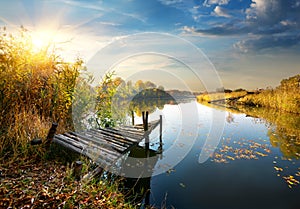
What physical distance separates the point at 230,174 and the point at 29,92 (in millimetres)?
5527

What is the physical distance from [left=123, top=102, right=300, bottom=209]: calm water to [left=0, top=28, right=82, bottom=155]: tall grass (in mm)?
2882

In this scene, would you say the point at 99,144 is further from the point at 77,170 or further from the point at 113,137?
the point at 77,170

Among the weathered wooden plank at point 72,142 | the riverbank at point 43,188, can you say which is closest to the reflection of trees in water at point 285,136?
the weathered wooden plank at point 72,142

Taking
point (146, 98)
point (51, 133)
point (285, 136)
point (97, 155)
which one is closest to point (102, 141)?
point (97, 155)

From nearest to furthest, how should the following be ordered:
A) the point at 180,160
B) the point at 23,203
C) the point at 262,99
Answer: the point at 23,203
the point at 180,160
the point at 262,99

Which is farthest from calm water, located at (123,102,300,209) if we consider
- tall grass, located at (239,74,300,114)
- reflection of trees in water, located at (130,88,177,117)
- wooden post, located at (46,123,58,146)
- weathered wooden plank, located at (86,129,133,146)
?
tall grass, located at (239,74,300,114)

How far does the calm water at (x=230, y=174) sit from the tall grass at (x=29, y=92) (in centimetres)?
288

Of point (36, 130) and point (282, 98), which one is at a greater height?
point (282, 98)

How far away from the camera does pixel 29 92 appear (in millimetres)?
4516

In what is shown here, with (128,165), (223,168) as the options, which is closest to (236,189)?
(223,168)

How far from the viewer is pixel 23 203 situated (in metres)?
2.01

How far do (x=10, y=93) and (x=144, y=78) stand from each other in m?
3.66

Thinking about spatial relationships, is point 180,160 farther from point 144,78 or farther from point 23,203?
point 23,203

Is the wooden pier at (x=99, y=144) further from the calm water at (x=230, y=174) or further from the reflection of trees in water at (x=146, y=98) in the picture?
the reflection of trees in water at (x=146, y=98)
